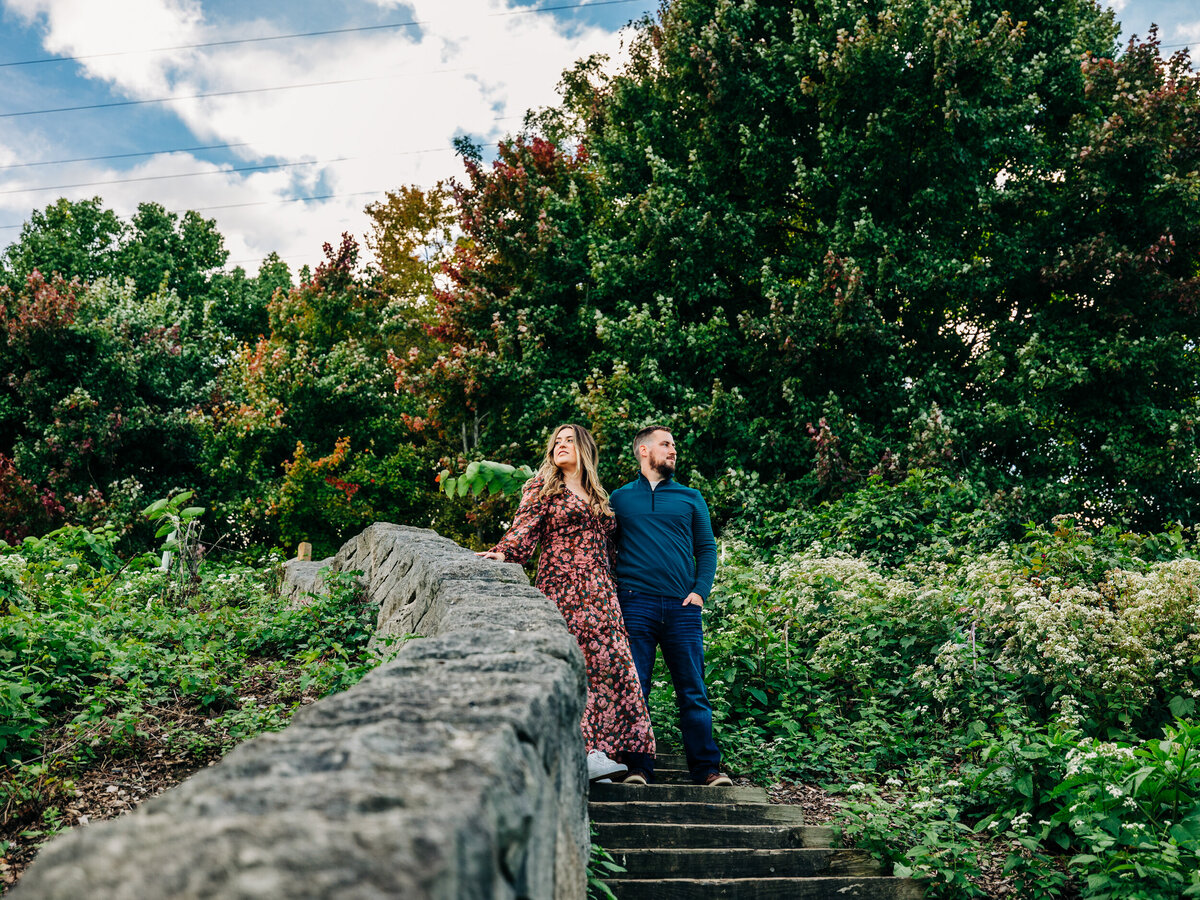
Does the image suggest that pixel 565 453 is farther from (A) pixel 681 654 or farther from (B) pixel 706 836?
(B) pixel 706 836

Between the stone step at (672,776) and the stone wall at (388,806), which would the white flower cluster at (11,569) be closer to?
the stone wall at (388,806)

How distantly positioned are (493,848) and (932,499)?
8324mm

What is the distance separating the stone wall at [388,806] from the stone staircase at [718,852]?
1335 mm

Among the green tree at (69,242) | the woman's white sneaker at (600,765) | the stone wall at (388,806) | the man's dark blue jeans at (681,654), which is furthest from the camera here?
the green tree at (69,242)

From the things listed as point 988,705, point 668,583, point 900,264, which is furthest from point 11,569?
point 900,264

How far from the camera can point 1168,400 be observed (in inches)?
432

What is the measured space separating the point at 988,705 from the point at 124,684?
4718mm

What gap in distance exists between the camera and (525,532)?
4.27 m

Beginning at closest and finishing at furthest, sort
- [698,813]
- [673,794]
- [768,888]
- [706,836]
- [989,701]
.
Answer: [768,888], [706,836], [698,813], [673,794], [989,701]

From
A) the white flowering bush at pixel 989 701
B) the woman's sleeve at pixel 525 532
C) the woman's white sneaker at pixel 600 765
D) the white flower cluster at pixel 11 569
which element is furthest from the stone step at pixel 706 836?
the white flower cluster at pixel 11 569

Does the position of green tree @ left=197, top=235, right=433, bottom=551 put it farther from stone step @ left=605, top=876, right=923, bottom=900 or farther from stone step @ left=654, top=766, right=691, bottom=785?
stone step @ left=605, top=876, right=923, bottom=900

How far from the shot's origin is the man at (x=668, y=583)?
418 centimetres

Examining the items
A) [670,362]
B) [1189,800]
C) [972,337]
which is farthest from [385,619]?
[972,337]

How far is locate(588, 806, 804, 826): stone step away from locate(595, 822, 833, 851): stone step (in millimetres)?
95
